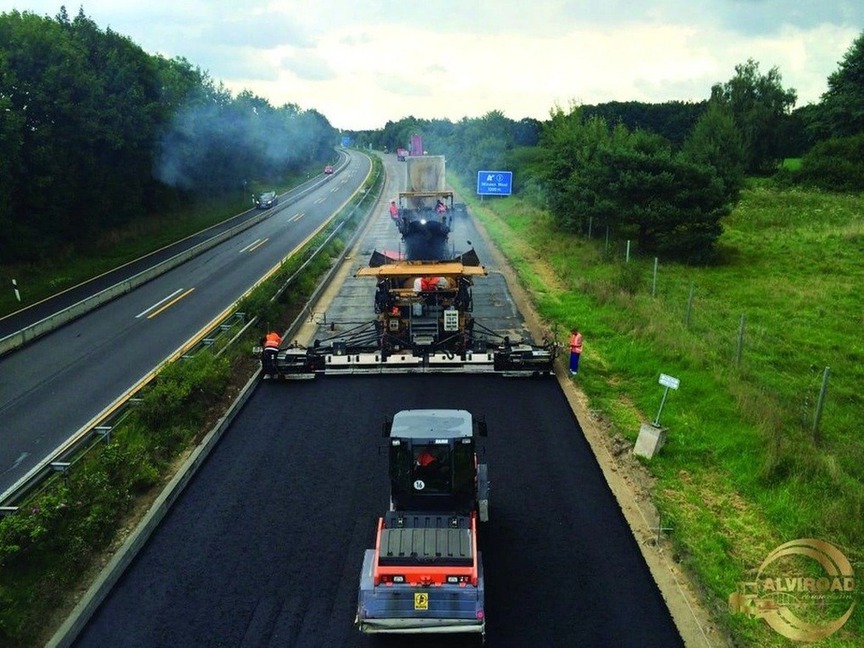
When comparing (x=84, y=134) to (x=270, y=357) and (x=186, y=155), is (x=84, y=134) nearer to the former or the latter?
(x=186, y=155)

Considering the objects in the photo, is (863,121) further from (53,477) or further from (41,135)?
(53,477)

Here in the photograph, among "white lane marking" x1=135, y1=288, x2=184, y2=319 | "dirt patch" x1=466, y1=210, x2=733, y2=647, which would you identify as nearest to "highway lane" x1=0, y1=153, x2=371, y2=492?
"white lane marking" x1=135, y1=288, x2=184, y2=319

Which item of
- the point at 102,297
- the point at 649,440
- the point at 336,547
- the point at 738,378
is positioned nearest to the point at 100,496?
the point at 336,547

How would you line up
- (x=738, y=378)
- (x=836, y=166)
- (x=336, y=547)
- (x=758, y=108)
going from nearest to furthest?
1. (x=336, y=547)
2. (x=738, y=378)
3. (x=836, y=166)
4. (x=758, y=108)

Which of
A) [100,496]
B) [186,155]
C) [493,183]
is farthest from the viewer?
[493,183]

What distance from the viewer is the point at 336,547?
32.2 feet

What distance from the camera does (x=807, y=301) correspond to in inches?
876

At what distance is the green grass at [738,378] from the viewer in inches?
386

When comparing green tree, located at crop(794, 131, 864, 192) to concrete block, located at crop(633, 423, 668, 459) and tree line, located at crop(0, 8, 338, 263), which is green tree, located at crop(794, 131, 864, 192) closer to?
concrete block, located at crop(633, 423, 668, 459)

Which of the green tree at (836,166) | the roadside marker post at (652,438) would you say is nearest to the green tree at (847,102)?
the green tree at (836,166)

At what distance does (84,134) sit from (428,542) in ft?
103

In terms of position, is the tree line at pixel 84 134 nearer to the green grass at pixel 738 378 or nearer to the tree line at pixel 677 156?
the green grass at pixel 738 378

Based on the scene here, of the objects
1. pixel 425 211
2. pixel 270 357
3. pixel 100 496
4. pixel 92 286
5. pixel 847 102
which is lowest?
pixel 100 496

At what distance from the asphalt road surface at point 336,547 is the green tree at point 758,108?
67947 millimetres
